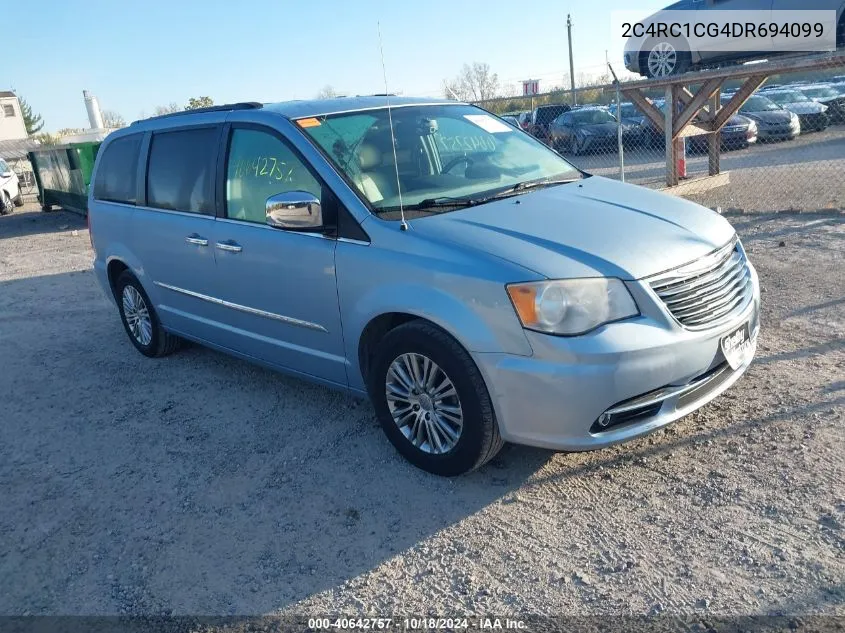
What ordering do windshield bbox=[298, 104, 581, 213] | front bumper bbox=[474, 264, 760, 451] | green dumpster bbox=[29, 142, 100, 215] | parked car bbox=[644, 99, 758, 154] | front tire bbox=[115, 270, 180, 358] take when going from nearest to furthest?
front bumper bbox=[474, 264, 760, 451] → windshield bbox=[298, 104, 581, 213] → front tire bbox=[115, 270, 180, 358] → green dumpster bbox=[29, 142, 100, 215] → parked car bbox=[644, 99, 758, 154]

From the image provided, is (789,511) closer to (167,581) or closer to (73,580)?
(167,581)

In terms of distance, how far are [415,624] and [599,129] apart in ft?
61.7

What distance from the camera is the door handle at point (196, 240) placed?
4783mm

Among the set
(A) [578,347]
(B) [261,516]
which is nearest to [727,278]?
(A) [578,347]

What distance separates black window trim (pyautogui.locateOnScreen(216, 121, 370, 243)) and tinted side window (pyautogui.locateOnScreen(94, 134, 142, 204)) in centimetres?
139

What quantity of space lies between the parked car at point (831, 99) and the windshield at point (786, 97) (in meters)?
0.52

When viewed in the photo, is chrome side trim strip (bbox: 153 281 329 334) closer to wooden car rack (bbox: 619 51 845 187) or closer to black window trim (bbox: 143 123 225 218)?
black window trim (bbox: 143 123 225 218)

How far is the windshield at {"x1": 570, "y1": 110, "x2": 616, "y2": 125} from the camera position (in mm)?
20094

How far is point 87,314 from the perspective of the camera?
789 centimetres

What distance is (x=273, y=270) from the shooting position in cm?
426

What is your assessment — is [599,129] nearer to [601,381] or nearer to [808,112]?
[808,112]

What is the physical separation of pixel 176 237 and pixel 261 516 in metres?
2.39

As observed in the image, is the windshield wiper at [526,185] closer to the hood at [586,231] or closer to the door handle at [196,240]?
the hood at [586,231]

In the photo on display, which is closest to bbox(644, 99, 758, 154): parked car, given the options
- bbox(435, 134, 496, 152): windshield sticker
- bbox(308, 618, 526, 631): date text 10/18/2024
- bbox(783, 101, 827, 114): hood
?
bbox(783, 101, 827, 114): hood
